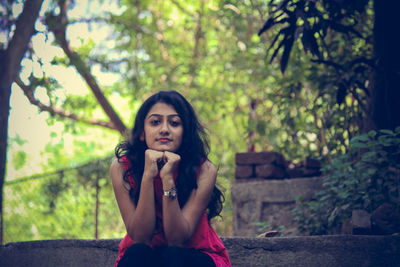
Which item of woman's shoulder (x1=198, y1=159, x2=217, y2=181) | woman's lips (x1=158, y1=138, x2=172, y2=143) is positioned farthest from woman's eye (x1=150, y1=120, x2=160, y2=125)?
woman's shoulder (x1=198, y1=159, x2=217, y2=181)

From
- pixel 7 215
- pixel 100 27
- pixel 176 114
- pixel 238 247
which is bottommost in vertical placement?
pixel 7 215

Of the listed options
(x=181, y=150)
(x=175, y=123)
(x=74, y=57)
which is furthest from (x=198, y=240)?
(x=74, y=57)

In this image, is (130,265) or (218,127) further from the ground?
(218,127)

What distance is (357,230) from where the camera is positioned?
8.98ft

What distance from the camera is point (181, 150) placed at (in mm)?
2330

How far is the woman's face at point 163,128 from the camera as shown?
221 cm

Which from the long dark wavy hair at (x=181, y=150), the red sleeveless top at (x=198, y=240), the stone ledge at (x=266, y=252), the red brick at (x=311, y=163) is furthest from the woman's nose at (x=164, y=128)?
the red brick at (x=311, y=163)

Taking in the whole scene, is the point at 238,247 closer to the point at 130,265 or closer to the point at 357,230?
the point at 357,230

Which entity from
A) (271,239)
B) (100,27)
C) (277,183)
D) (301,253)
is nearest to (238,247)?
(271,239)

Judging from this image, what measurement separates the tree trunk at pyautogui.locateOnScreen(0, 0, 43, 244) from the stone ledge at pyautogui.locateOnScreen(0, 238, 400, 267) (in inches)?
42.3

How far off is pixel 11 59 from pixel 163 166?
263 cm

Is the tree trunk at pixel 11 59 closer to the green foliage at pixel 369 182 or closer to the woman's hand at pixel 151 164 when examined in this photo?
the woman's hand at pixel 151 164

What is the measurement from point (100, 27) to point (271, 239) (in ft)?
22.2

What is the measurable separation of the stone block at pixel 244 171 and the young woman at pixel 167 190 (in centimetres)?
232
